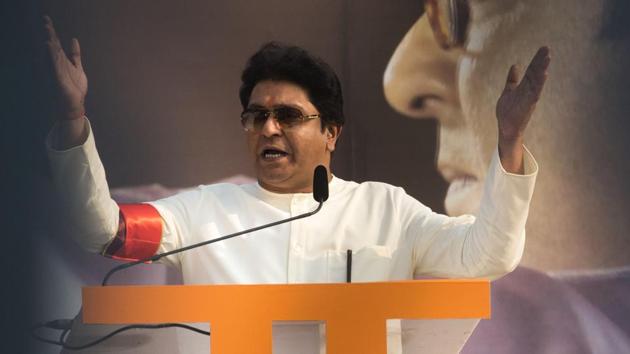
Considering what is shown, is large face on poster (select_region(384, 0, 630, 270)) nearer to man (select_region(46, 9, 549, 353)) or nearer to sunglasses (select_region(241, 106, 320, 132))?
man (select_region(46, 9, 549, 353))

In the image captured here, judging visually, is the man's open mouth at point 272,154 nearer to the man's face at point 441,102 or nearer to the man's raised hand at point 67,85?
the man's raised hand at point 67,85

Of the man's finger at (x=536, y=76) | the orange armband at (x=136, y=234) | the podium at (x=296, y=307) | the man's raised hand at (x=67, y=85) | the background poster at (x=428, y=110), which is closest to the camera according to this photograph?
the podium at (x=296, y=307)

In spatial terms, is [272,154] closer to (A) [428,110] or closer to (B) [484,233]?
(B) [484,233]

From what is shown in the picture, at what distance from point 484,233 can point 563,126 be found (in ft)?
3.90

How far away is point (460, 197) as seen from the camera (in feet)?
10.3

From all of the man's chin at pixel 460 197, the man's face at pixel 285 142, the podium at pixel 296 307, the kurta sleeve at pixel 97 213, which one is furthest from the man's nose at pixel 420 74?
the podium at pixel 296 307

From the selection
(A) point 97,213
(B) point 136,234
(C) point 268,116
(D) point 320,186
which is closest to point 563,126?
(C) point 268,116

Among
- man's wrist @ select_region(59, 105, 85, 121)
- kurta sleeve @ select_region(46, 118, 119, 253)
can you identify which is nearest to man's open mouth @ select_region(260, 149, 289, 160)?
kurta sleeve @ select_region(46, 118, 119, 253)

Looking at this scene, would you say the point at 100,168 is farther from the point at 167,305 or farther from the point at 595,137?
the point at 595,137

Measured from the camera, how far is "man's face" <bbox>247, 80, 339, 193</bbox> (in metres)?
2.37

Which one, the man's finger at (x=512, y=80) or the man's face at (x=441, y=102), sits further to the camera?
the man's face at (x=441, y=102)

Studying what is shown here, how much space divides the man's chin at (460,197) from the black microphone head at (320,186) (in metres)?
1.26

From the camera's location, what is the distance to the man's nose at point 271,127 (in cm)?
235

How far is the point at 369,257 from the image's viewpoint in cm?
227
